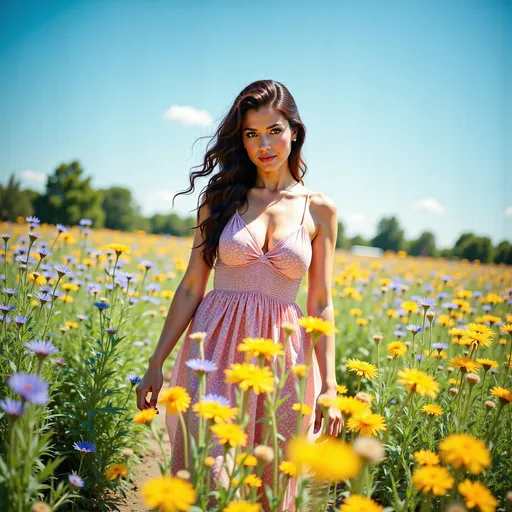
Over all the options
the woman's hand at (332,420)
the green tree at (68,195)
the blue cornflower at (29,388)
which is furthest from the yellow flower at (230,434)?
the green tree at (68,195)

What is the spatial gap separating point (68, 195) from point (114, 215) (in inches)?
814

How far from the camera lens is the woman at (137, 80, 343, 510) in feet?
5.56

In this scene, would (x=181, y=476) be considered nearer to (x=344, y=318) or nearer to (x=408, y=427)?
(x=408, y=427)

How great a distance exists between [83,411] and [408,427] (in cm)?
164

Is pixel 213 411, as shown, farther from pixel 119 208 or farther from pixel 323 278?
pixel 119 208

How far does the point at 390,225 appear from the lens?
47.8m

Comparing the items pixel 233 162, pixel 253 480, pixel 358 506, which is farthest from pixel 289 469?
pixel 233 162

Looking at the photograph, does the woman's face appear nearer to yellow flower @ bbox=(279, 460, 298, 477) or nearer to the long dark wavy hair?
the long dark wavy hair

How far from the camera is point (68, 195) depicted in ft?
87.6

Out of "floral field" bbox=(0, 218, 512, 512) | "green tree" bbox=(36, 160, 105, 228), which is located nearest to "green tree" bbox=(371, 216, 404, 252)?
"green tree" bbox=(36, 160, 105, 228)

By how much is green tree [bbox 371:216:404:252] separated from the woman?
40316 mm

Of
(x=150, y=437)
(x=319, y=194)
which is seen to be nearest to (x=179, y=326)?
(x=319, y=194)

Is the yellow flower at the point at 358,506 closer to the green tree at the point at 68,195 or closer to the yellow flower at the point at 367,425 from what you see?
the yellow flower at the point at 367,425

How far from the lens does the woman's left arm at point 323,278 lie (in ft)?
5.42
